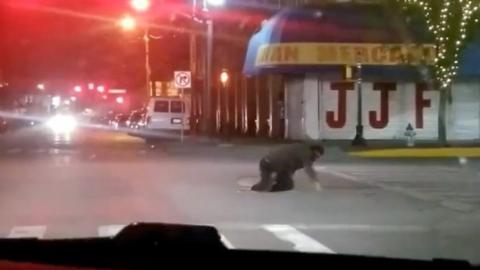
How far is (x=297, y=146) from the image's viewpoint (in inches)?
826

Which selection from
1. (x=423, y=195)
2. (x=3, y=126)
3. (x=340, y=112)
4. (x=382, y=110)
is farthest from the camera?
(x=3, y=126)

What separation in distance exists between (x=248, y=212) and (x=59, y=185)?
6758 mm

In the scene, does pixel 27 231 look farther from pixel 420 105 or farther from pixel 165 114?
pixel 165 114

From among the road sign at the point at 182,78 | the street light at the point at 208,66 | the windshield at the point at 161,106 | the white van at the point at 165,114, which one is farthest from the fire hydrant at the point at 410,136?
the windshield at the point at 161,106

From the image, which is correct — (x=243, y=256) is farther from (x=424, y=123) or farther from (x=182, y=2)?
(x=182, y=2)

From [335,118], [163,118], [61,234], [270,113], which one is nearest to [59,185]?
[61,234]

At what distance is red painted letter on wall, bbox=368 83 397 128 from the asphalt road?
44.5ft

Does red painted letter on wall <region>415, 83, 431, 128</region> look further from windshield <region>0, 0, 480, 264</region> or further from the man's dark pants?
the man's dark pants

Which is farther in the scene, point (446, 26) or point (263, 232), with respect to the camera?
point (446, 26)

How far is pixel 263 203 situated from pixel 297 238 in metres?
5.01

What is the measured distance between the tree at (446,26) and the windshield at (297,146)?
66 mm

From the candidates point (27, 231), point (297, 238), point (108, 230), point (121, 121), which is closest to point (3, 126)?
point (121, 121)

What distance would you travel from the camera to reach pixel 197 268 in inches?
193

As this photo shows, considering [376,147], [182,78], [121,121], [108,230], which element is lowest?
[121,121]
